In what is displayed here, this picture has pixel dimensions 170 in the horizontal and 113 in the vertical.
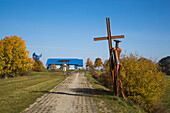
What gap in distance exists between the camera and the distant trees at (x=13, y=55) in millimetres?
A: 28906

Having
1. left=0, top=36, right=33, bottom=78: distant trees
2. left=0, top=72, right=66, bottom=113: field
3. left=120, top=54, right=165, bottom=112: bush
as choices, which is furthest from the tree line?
left=0, top=36, right=33, bottom=78: distant trees

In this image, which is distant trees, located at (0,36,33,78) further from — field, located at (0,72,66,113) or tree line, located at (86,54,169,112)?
tree line, located at (86,54,169,112)

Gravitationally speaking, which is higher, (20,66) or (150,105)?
(20,66)

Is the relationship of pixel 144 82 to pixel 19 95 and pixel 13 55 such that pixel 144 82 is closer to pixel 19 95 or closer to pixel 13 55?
pixel 19 95

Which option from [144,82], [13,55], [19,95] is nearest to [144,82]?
[144,82]

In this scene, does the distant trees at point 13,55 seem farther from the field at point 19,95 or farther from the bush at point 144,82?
the bush at point 144,82

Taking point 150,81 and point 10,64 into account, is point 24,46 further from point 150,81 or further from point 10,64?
point 150,81

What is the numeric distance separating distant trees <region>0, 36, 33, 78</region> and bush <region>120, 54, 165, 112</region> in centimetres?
2564

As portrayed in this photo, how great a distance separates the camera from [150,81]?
27.1ft

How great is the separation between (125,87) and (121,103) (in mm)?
1500

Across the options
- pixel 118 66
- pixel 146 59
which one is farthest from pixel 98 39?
pixel 146 59

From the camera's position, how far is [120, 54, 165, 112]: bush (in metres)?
8.20

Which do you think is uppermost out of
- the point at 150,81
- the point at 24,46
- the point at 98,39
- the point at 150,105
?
the point at 24,46

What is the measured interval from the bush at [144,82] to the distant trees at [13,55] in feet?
84.1
